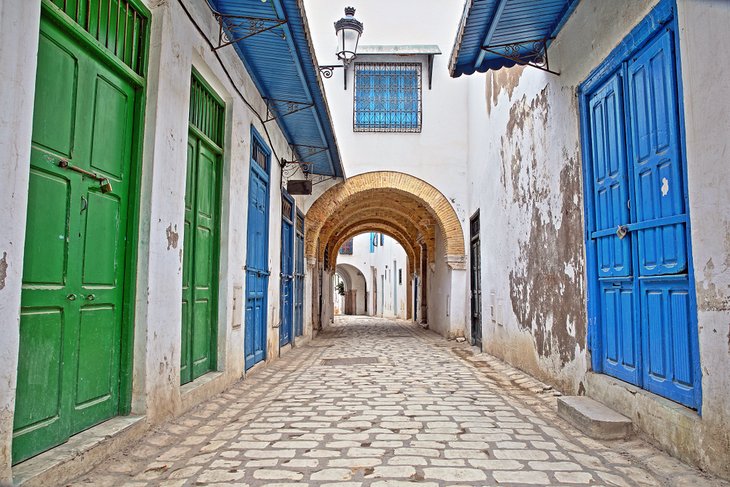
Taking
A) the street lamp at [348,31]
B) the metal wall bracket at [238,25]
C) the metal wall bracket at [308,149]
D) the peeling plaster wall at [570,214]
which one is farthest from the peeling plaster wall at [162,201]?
the peeling plaster wall at [570,214]

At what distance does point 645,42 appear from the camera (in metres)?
3.76

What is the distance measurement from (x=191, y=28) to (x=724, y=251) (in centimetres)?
404

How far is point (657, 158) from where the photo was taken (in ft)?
11.9

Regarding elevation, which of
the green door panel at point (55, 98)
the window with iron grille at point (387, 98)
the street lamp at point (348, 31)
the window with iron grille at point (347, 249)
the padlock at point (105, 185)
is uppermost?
the window with iron grille at point (387, 98)

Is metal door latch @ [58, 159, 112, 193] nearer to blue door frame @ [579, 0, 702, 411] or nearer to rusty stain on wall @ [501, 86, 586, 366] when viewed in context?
blue door frame @ [579, 0, 702, 411]

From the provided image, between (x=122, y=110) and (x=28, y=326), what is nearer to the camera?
(x=28, y=326)

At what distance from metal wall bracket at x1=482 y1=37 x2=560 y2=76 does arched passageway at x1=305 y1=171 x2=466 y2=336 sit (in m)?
6.56

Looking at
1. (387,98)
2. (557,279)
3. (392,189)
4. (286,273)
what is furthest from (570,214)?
(387,98)

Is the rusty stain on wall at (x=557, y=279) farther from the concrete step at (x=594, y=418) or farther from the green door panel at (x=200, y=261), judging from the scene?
the green door panel at (x=200, y=261)

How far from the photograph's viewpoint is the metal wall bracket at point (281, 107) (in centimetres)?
748

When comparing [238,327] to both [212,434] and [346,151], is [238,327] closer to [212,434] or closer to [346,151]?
[212,434]

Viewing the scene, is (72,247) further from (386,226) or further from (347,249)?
(347,249)

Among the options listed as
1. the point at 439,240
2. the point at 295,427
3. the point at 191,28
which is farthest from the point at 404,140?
the point at 295,427

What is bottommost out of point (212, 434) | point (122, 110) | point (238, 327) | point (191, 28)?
point (212, 434)
